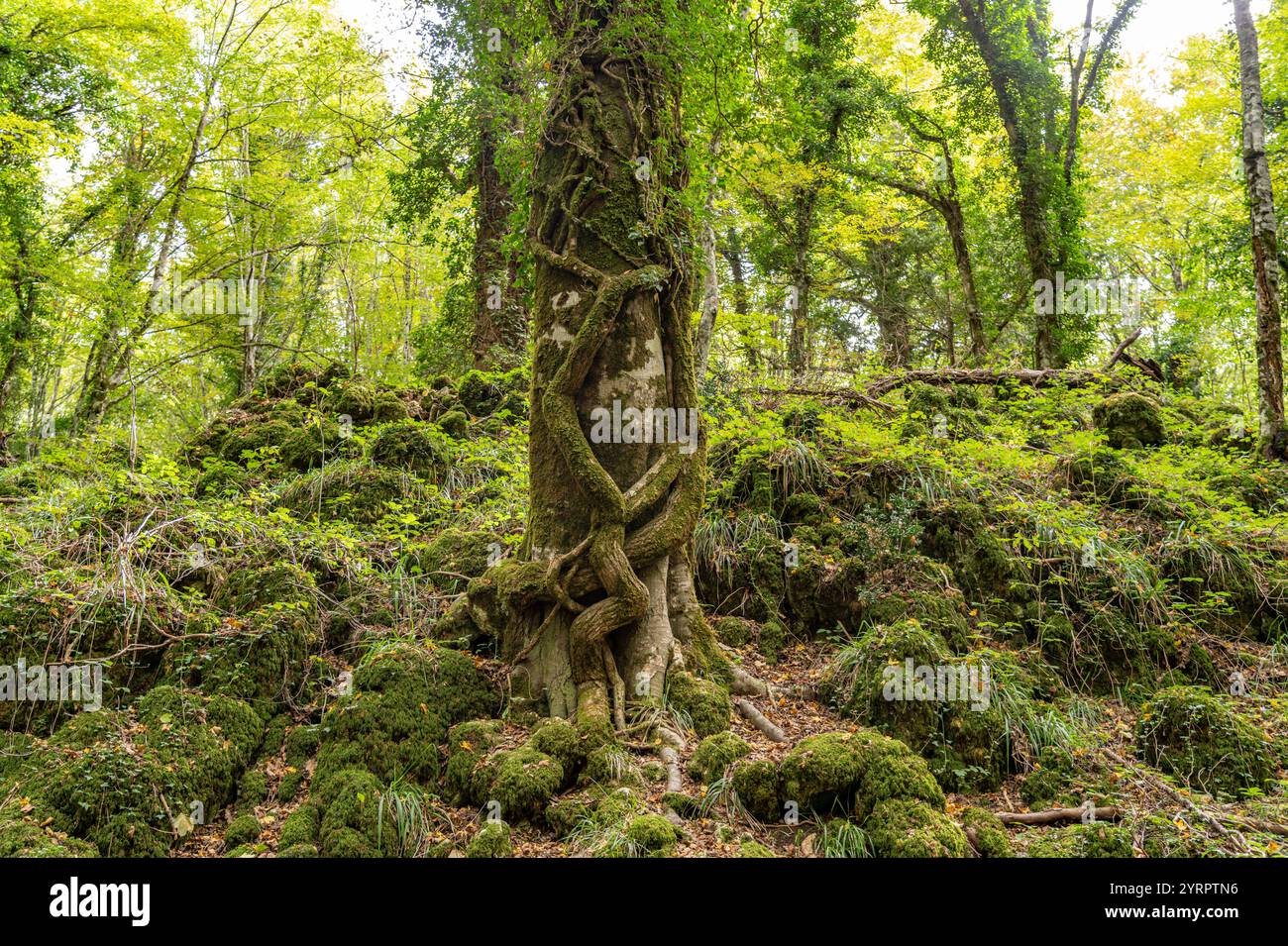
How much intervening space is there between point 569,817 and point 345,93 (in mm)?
15265

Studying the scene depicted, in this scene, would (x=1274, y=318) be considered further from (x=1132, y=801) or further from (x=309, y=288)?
(x=309, y=288)

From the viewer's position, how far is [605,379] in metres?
A: 4.99

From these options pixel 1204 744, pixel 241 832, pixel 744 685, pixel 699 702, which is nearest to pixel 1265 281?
pixel 1204 744

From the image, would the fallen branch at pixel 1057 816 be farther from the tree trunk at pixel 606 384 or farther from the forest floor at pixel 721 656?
the tree trunk at pixel 606 384

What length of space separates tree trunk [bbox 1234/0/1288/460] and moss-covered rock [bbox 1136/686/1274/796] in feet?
17.8

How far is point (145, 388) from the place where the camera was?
19406 millimetres

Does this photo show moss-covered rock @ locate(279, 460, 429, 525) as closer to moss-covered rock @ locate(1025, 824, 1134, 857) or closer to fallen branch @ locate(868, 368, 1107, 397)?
moss-covered rock @ locate(1025, 824, 1134, 857)

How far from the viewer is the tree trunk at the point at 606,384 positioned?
15.3 ft

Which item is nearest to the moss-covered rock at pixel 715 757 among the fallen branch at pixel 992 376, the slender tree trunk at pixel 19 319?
the fallen branch at pixel 992 376

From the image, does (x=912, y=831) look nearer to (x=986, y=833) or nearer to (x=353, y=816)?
(x=986, y=833)

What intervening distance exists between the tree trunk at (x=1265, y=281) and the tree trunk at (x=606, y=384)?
7.51m

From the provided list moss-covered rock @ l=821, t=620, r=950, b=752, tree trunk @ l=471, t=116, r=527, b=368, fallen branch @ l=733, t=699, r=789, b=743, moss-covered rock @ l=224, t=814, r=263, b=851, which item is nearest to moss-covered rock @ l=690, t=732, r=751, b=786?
fallen branch @ l=733, t=699, r=789, b=743

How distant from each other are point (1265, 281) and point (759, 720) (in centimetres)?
842

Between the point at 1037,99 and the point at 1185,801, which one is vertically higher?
the point at 1037,99
